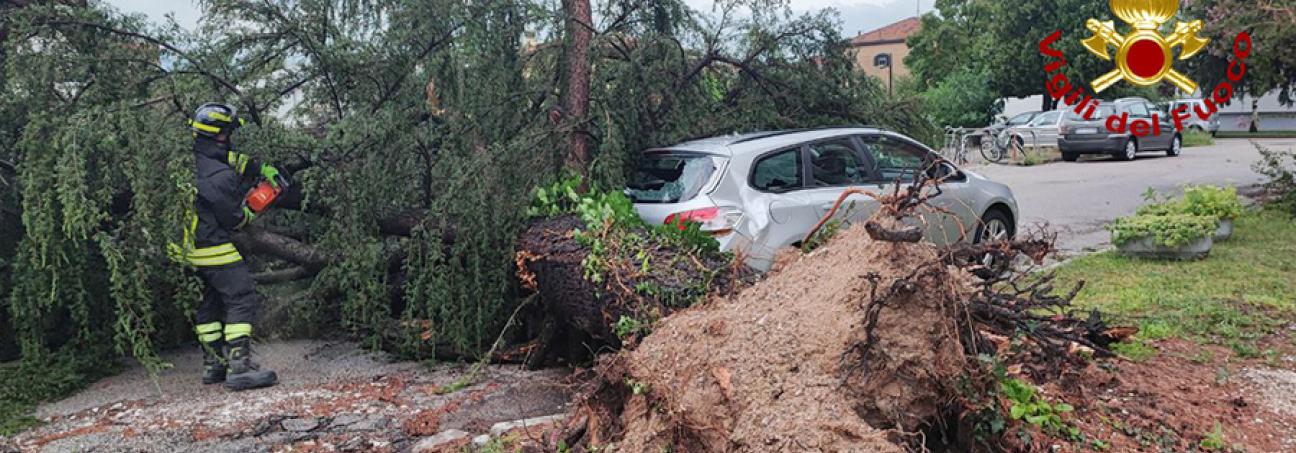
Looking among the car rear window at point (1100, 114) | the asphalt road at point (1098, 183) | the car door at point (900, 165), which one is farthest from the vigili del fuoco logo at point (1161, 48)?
the car rear window at point (1100, 114)

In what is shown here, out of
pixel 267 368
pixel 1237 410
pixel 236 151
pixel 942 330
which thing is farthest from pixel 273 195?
pixel 1237 410

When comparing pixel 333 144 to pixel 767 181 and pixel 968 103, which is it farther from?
pixel 968 103

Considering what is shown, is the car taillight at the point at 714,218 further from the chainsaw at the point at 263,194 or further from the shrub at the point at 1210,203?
the shrub at the point at 1210,203

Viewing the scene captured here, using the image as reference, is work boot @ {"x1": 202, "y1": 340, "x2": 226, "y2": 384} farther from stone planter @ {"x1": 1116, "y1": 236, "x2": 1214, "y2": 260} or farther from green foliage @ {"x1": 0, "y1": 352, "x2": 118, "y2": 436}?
A: stone planter @ {"x1": 1116, "y1": 236, "x2": 1214, "y2": 260}

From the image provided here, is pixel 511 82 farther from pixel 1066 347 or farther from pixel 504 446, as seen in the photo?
pixel 1066 347

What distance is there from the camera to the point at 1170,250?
8.26 metres

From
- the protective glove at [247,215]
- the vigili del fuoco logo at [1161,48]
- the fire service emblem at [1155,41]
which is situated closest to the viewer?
the protective glove at [247,215]

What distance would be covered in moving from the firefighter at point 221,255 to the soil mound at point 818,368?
2.98 metres

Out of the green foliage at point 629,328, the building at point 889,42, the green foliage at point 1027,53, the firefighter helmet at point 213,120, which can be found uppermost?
the building at point 889,42

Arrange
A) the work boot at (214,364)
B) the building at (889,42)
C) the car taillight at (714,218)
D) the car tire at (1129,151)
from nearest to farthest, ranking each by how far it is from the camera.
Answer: the work boot at (214,364) → the car taillight at (714,218) → the car tire at (1129,151) → the building at (889,42)

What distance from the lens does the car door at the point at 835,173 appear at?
6.57 metres

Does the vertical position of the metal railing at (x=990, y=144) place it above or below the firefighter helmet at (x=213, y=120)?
below

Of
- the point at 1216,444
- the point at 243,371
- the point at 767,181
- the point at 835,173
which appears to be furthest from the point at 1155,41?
the point at 243,371

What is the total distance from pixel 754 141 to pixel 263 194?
333cm
